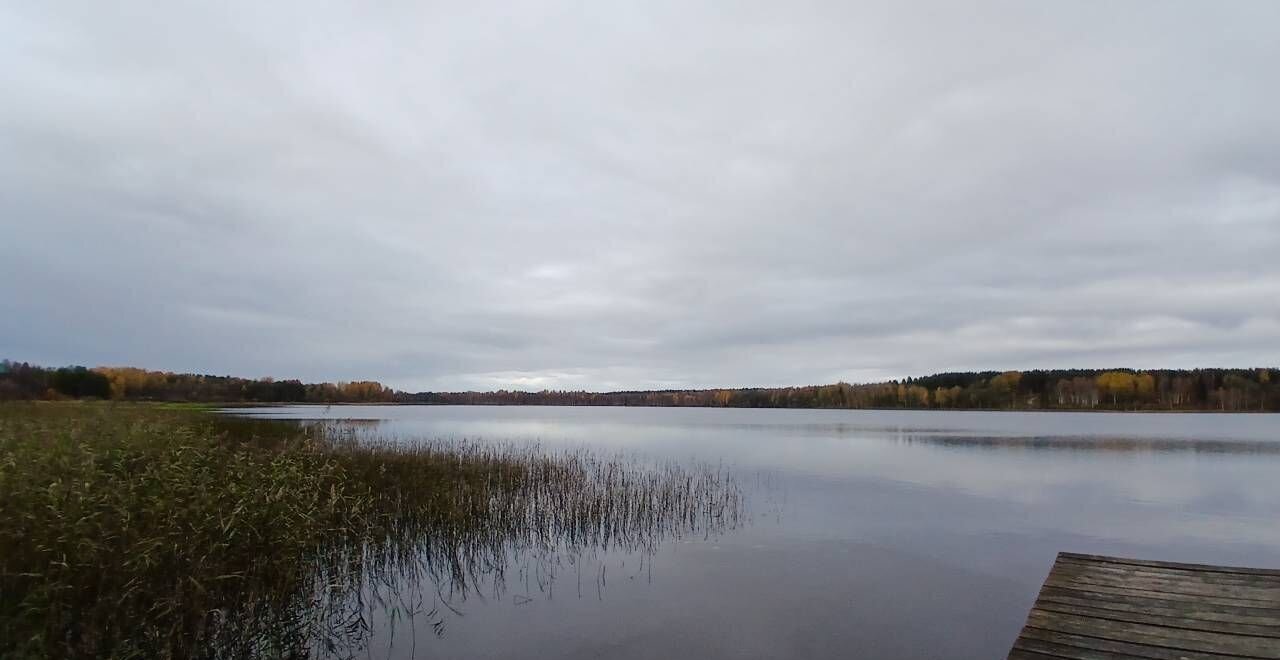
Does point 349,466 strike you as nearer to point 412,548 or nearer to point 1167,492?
point 412,548

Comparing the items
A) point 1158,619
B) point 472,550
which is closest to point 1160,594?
point 1158,619

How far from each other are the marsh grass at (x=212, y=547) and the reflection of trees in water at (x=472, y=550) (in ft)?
0.11

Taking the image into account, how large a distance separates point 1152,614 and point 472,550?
880 cm

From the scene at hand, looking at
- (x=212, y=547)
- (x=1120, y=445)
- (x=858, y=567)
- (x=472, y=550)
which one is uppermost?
(x=212, y=547)

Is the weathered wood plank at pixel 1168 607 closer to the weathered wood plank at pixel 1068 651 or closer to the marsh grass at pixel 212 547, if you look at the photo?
the weathered wood plank at pixel 1068 651

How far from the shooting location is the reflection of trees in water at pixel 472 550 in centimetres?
684

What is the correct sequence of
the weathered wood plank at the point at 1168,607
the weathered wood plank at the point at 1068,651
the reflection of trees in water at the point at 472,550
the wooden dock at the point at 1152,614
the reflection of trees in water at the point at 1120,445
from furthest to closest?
the reflection of trees in water at the point at 1120,445 < the reflection of trees in water at the point at 472,550 < the weathered wood plank at the point at 1168,607 < the wooden dock at the point at 1152,614 < the weathered wood plank at the point at 1068,651

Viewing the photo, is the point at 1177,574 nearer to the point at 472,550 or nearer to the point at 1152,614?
the point at 1152,614

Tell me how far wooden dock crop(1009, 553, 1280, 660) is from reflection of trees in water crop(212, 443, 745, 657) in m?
5.57

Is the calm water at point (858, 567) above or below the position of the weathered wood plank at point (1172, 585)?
below

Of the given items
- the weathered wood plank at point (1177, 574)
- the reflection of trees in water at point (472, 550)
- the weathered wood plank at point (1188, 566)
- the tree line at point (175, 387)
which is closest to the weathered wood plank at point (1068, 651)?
the weathered wood plank at point (1177, 574)

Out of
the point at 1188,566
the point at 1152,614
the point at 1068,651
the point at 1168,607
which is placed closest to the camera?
the point at 1068,651

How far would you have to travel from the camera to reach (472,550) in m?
10.4

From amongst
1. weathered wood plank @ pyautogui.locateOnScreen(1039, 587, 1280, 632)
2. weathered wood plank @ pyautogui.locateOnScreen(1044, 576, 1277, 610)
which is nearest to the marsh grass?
weathered wood plank @ pyautogui.locateOnScreen(1044, 576, 1277, 610)
